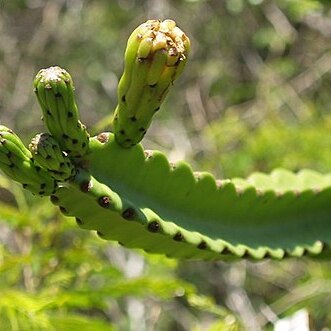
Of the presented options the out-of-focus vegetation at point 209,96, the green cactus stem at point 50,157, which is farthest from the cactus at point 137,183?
the out-of-focus vegetation at point 209,96

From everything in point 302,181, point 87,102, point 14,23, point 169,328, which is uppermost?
point 14,23

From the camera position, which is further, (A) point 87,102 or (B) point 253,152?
(A) point 87,102

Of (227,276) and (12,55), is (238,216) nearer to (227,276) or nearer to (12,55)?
(227,276)

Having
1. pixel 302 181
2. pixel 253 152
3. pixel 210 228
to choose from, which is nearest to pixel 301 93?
pixel 253 152

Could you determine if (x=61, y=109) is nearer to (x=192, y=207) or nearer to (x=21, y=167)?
(x=21, y=167)

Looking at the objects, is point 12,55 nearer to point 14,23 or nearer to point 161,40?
point 14,23

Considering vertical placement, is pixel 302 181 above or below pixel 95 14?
below

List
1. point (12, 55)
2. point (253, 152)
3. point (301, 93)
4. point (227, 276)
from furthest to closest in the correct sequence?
point (12, 55), point (301, 93), point (227, 276), point (253, 152)

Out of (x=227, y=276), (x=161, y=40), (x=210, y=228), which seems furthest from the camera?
(x=227, y=276)
